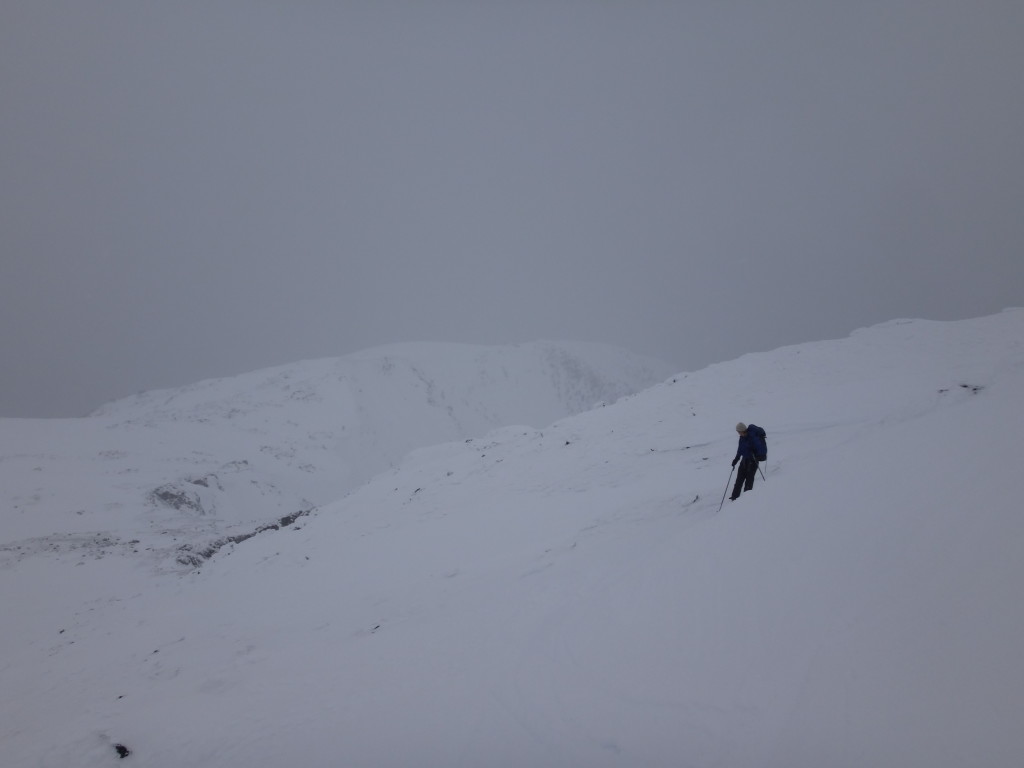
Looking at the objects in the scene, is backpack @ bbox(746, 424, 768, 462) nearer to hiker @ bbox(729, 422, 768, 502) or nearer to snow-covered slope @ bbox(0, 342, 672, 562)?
hiker @ bbox(729, 422, 768, 502)

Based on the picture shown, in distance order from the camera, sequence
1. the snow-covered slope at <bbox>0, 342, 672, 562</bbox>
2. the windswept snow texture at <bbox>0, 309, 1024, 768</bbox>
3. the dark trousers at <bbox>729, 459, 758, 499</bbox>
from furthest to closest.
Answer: the snow-covered slope at <bbox>0, 342, 672, 562</bbox> → the dark trousers at <bbox>729, 459, 758, 499</bbox> → the windswept snow texture at <bbox>0, 309, 1024, 768</bbox>

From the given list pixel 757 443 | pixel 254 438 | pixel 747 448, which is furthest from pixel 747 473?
pixel 254 438

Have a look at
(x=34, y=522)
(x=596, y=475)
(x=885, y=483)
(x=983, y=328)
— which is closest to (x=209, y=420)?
(x=34, y=522)

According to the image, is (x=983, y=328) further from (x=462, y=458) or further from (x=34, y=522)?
(x=34, y=522)

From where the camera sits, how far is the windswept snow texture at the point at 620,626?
14.7ft

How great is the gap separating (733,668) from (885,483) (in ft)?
16.7

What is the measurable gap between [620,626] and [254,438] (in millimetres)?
41452

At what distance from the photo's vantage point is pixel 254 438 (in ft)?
133

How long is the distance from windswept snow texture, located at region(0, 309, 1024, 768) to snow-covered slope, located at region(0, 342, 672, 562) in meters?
9.53

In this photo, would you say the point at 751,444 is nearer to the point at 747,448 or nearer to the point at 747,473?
the point at 747,448

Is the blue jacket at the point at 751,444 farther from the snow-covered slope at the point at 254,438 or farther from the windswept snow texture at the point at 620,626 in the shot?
the snow-covered slope at the point at 254,438

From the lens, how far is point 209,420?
42.9 meters

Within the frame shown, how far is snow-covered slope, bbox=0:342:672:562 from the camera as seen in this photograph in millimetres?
23750

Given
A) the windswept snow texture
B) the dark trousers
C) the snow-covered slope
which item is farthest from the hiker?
the snow-covered slope
